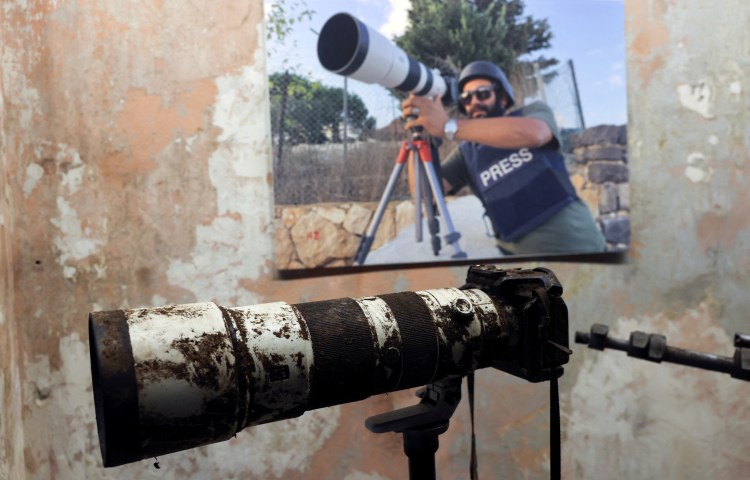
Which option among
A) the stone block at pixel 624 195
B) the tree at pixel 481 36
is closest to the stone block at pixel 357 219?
the tree at pixel 481 36

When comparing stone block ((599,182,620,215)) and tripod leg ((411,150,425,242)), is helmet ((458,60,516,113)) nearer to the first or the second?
Result: tripod leg ((411,150,425,242))

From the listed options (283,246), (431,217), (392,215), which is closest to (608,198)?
(431,217)

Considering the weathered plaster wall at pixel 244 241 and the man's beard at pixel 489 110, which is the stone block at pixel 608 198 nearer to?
the weathered plaster wall at pixel 244 241

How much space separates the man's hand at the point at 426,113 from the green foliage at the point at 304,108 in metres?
0.17

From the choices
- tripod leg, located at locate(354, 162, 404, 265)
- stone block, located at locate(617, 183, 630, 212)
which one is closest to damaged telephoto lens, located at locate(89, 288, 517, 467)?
tripod leg, located at locate(354, 162, 404, 265)

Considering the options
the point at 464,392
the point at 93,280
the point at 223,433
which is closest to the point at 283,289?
the point at 93,280

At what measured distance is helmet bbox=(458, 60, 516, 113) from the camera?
66.3 inches

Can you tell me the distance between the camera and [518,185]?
1.72 metres

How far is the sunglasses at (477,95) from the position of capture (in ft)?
5.54

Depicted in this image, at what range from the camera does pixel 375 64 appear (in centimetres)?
159

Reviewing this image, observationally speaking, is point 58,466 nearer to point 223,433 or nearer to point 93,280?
point 93,280

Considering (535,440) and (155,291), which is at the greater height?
(155,291)

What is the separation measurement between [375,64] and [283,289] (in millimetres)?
720

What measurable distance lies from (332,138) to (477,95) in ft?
1.59
